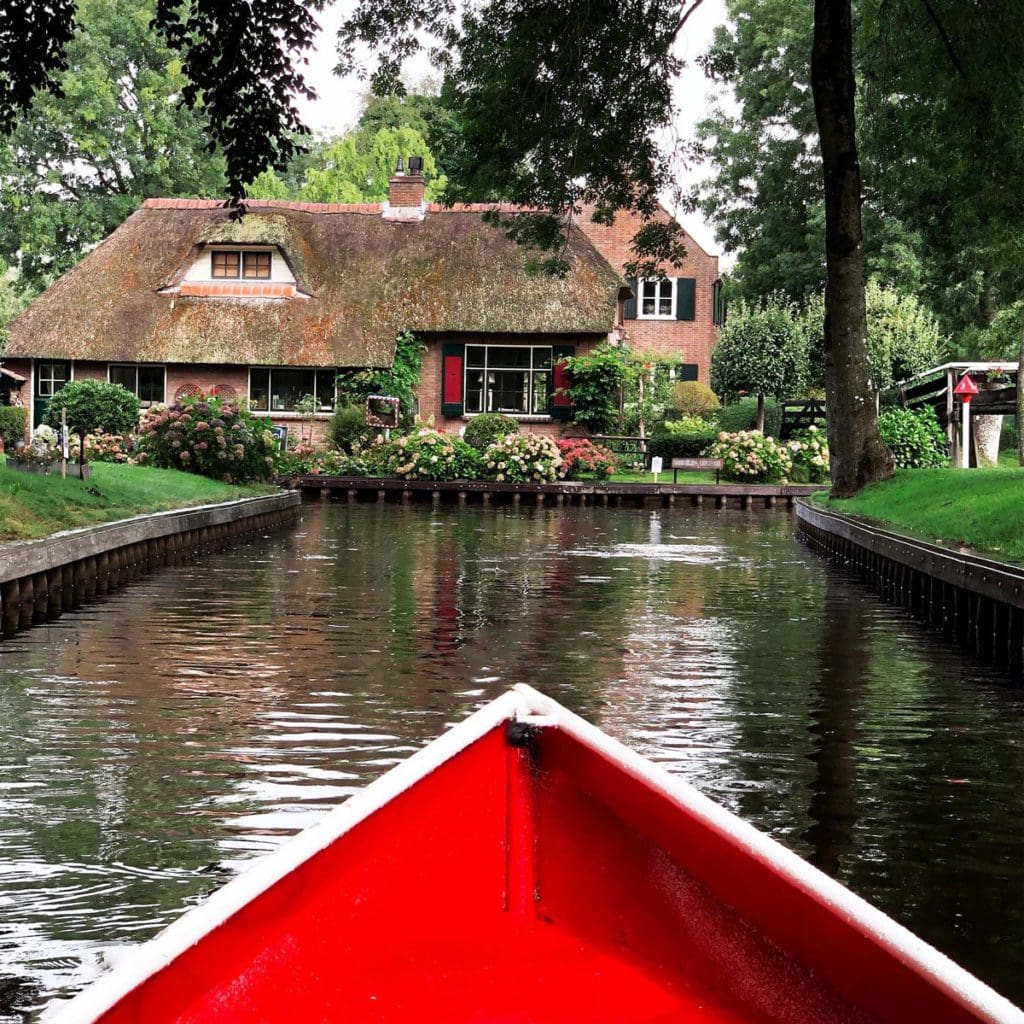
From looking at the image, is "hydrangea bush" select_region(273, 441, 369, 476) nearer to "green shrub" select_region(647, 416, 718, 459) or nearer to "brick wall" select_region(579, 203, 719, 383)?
"green shrub" select_region(647, 416, 718, 459)

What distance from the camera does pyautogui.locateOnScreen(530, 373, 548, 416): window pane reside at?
4025 centimetres

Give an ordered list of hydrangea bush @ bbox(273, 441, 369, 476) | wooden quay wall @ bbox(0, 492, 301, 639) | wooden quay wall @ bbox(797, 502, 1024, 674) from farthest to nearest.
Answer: hydrangea bush @ bbox(273, 441, 369, 476)
wooden quay wall @ bbox(0, 492, 301, 639)
wooden quay wall @ bbox(797, 502, 1024, 674)

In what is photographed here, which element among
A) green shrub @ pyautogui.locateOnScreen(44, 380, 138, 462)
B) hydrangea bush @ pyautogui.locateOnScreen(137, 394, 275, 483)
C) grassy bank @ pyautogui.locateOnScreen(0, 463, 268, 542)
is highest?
green shrub @ pyautogui.locateOnScreen(44, 380, 138, 462)

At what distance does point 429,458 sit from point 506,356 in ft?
25.9

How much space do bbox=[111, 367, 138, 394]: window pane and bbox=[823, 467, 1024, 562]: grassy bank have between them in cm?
2412

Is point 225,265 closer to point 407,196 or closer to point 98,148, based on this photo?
point 407,196

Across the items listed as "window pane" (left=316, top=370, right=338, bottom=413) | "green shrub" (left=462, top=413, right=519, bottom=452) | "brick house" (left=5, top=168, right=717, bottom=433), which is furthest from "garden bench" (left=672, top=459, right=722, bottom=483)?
"window pane" (left=316, top=370, right=338, bottom=413)

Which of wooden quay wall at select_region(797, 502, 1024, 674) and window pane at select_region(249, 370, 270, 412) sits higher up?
window pane at select_region(249, 370, 270, 412)

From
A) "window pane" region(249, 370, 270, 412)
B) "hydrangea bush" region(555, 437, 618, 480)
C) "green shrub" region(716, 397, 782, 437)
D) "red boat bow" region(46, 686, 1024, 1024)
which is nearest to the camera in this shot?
"red boat bow" region(46, 686, 1024, 1024)

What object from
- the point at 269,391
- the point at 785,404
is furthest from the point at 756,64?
the point at 269,391

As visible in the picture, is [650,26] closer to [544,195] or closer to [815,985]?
[544,195]

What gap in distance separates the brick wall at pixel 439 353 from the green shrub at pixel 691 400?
2640 millimetres

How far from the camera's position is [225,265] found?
43.1 metres

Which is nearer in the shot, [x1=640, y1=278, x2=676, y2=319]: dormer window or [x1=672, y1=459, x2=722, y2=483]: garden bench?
[x1=672, y1=459, x2=722, y2=483]: garden bench
